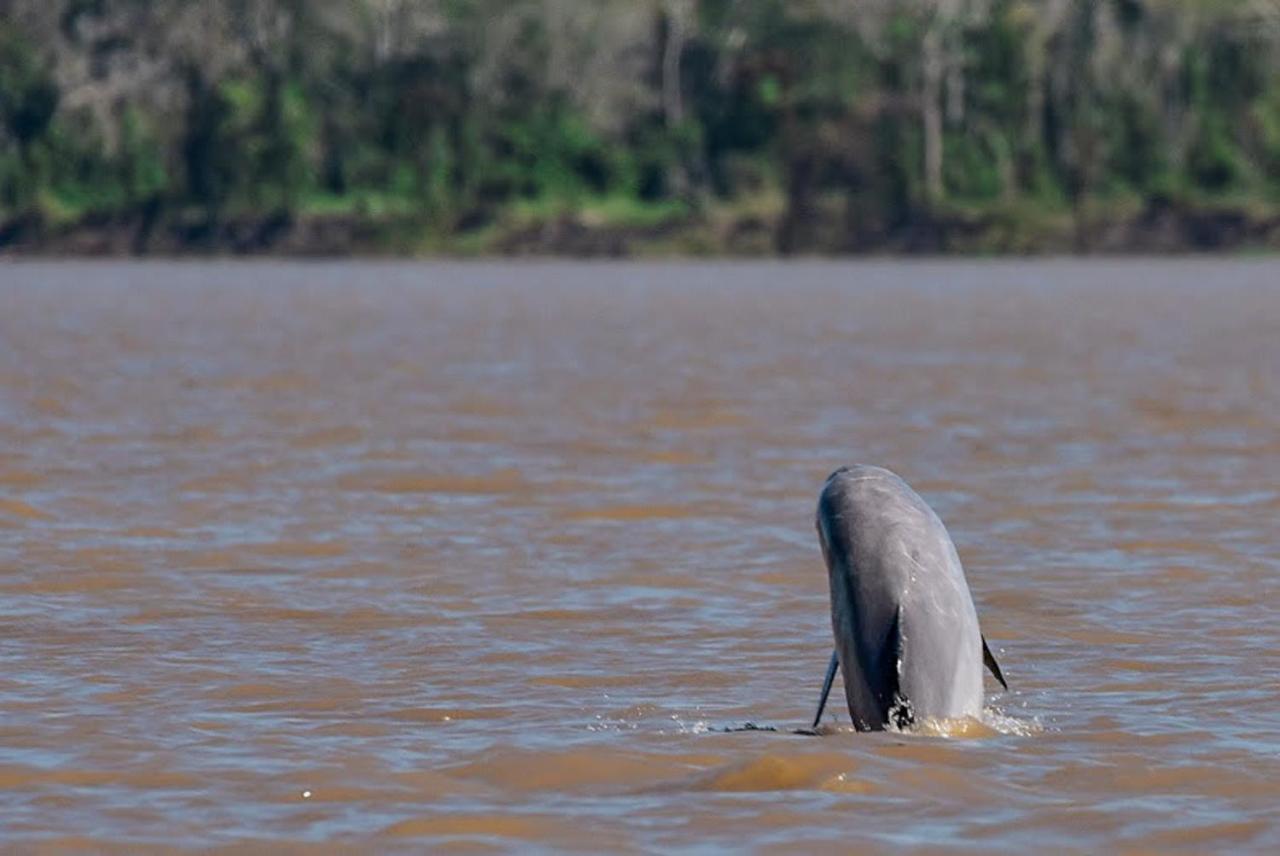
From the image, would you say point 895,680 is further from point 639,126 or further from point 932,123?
point 639,126

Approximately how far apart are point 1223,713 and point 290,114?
95.3 metres

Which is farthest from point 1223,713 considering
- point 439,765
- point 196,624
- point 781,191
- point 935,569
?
point 781,191

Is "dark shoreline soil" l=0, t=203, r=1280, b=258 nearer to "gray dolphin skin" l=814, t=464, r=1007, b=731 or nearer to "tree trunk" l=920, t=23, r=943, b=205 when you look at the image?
"tree trunk" l=920, t=23, r=943, b=205

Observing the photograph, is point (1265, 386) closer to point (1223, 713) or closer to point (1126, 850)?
point (1223, 713)

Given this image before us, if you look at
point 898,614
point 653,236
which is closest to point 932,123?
point 653,236

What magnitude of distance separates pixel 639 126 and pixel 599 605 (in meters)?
91.5

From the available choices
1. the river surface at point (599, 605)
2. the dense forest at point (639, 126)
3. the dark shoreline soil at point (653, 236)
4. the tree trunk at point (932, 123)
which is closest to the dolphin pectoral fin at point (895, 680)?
the river surface at point (599, 605)

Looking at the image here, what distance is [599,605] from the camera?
13188mm

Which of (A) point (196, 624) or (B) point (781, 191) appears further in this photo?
(B) point (781, 191)

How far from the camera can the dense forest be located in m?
99.0

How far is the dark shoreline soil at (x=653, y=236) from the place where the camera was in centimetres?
9862

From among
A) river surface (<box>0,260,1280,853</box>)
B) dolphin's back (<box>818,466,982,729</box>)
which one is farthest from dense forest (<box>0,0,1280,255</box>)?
dolphin's back (<box>818,466,982,729</box>)

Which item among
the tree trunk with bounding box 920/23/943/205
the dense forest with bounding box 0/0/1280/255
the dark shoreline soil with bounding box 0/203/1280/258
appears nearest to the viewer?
the dark shoreline soil with bounding box 0/203/1280/258

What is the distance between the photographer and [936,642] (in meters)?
9.26
